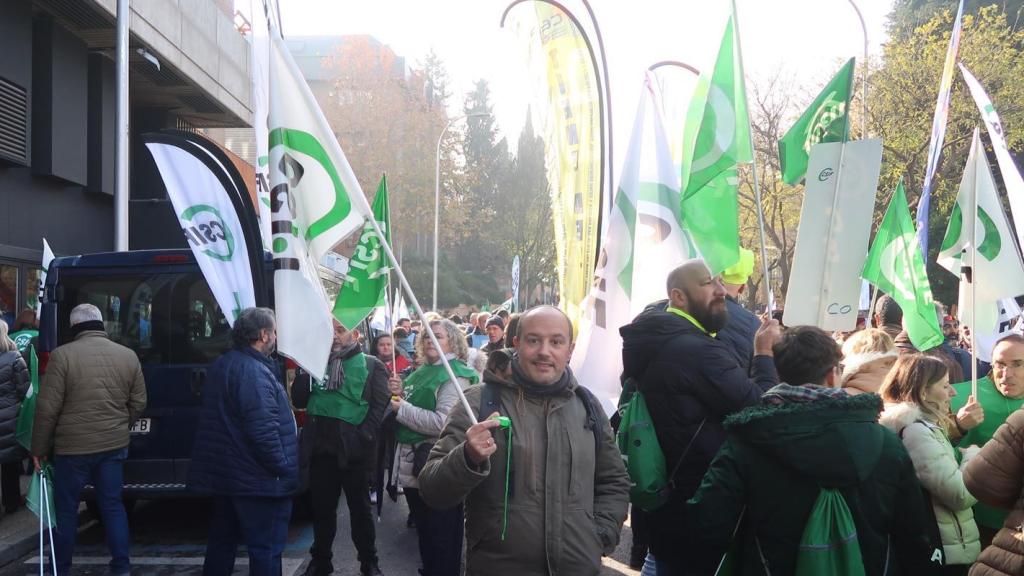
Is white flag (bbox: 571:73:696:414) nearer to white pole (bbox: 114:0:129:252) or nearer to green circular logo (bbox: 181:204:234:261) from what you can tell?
green circular logo (bbox: 181:204:234:261)

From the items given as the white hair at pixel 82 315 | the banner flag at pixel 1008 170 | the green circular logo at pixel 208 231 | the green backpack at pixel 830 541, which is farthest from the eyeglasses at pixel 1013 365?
the white hair at pixel 82 315

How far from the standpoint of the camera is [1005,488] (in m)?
3.04

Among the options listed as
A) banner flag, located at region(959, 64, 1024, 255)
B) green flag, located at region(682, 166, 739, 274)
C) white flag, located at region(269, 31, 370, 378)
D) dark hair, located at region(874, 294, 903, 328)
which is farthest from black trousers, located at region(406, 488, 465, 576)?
banner flag, located at region(959, 64, 1024, 255)

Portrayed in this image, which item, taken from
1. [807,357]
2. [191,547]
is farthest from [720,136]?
[191,547]

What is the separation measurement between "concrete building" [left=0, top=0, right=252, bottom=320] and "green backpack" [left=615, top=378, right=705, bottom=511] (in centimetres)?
1241

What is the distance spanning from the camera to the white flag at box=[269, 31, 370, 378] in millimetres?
4250

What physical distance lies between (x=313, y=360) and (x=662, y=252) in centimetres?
213

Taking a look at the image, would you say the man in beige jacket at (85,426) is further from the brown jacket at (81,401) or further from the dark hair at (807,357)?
the dark hair at (807,357)

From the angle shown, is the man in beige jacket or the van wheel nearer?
the man in beige jacket

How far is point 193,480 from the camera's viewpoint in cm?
522

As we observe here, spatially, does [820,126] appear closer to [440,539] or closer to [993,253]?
[993,253]

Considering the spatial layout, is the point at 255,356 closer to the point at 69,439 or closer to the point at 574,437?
the point at 69,439

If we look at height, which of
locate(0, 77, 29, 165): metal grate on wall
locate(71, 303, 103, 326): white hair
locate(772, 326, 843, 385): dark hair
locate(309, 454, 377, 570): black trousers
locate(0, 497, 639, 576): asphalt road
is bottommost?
locate(0, 497, 639, 576): asphalt road

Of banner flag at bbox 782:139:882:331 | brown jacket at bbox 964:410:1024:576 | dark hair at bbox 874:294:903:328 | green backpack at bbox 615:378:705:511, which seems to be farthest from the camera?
dark hair at bbox 874:294:903:328
